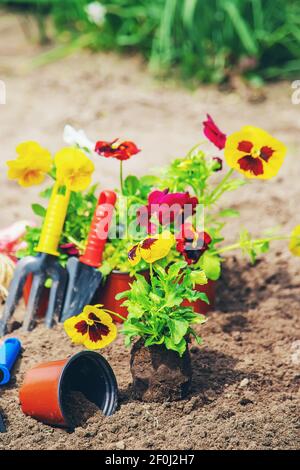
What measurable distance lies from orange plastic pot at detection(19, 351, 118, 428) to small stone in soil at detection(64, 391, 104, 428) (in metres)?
0.01

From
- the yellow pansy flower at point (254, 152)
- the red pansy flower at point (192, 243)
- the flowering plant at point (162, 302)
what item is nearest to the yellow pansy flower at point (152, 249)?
the flowering plant at point (162, 302)

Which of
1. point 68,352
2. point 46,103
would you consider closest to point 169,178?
point 68,352

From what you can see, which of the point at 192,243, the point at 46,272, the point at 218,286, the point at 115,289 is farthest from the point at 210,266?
the point at 46,272

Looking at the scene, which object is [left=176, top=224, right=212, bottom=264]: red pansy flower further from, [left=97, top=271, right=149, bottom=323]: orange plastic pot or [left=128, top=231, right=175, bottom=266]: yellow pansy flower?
[left=97, top=271, right=149, bottom=323]: orange plastic pot

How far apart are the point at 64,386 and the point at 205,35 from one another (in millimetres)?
2880

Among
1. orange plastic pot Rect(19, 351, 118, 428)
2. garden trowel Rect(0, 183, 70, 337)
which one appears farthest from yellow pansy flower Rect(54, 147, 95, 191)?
orange plastic pot Rect(19, 351, 118, 428)

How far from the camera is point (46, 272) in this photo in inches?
104

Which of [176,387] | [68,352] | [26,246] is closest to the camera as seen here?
[176,387]

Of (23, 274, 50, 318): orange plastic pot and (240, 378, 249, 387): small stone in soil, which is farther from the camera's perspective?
(23, 274, 50, 318): orange plastic pot

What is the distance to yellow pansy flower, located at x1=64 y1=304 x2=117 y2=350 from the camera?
7.16 ft
